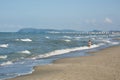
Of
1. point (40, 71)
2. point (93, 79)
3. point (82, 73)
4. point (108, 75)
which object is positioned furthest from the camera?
point (40, 71)

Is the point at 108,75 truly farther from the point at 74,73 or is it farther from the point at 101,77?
the point at 74,73

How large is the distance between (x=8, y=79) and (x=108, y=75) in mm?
4846

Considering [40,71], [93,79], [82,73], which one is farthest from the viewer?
[40,71]

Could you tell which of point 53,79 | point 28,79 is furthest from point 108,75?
point 28,79

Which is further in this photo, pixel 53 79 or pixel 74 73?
pixel 74 73

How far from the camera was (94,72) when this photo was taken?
14812mm

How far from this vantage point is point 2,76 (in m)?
15.4

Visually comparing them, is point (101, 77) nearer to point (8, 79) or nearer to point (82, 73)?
point (82, 73)

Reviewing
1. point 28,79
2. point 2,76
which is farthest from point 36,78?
point 2,76

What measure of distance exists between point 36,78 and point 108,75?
3.42 m

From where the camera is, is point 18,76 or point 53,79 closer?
point 53,79

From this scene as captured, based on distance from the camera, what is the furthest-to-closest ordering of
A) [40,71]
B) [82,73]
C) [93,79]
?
[40,71] < [82,73] < [93,79]

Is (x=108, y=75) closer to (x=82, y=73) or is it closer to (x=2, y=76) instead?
(x=82, y=73)

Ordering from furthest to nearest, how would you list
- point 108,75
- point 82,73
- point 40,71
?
point 40,71 → point 82,73 → point 108,75
